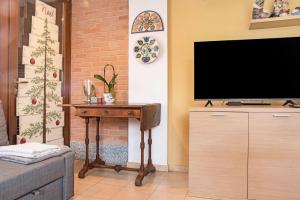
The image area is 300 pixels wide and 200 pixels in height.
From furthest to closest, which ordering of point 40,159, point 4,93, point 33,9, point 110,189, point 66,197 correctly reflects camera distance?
point 33,9, point 4,93, point 110,189, point 66,197, point 40,159

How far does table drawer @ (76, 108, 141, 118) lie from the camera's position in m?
2.26

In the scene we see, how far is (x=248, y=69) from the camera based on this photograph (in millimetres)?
2139

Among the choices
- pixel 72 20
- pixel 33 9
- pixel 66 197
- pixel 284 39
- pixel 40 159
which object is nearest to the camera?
pixel 40 159

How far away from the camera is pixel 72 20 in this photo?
3.21 meters

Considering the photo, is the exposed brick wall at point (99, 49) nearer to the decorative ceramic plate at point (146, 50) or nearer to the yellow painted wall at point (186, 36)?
the decorative ceramic plate at point (146, 50)

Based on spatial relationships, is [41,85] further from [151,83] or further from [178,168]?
[178,168]

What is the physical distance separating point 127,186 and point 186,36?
5.71 feet

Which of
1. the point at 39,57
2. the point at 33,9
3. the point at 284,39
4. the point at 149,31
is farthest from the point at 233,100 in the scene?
the point at 33,9

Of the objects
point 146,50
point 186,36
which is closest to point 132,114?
point 146,50

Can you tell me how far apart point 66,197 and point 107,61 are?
67.4 inches

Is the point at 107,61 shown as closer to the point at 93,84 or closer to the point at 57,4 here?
the point at 93,84

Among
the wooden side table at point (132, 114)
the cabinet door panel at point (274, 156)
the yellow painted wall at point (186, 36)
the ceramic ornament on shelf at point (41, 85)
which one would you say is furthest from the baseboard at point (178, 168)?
the ceramic ornament on shelf at point (41, 85)

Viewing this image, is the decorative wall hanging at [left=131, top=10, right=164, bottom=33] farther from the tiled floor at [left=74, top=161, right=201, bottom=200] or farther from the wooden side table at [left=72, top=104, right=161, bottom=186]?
the tiled floor at [left=74, top=161, right=201, bottom=200]

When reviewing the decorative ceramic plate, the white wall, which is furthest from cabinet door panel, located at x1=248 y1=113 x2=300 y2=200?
the decorative ceramic plate
